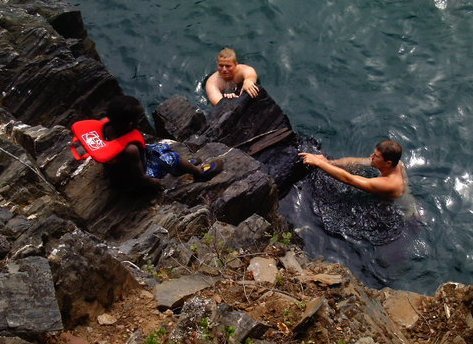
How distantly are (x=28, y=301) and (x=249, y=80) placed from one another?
25.2 ft

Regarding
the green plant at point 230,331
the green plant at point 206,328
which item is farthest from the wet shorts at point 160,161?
the green plant at point 230,331

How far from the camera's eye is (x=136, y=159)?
830cm

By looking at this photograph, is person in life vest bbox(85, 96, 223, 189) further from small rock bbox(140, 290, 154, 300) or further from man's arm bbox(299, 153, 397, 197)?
small rock bbox(140, 290, 154, 300)

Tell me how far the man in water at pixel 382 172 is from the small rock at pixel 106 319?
18.1 ft

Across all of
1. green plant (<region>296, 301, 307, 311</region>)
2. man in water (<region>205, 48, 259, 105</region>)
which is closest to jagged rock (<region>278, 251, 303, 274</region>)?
green plant (<region>296, 301, 307, 311</region>)

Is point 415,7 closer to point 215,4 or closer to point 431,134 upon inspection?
point 431,134

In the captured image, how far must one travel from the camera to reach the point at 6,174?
26.7ft

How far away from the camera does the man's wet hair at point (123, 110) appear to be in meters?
7.97

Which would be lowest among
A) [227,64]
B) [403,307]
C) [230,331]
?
[403,307]

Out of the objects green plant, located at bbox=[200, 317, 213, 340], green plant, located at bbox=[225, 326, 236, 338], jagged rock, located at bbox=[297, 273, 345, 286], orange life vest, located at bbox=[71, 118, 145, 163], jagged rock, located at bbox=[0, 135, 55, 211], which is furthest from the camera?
orange life vest, located at bbox=[71, 118, 145, 163]

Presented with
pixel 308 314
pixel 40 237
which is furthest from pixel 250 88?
pixel 40 237

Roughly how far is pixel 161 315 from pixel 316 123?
7.25 meters

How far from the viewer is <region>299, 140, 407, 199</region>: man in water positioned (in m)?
10.3

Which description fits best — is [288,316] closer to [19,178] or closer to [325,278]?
[325,278]
